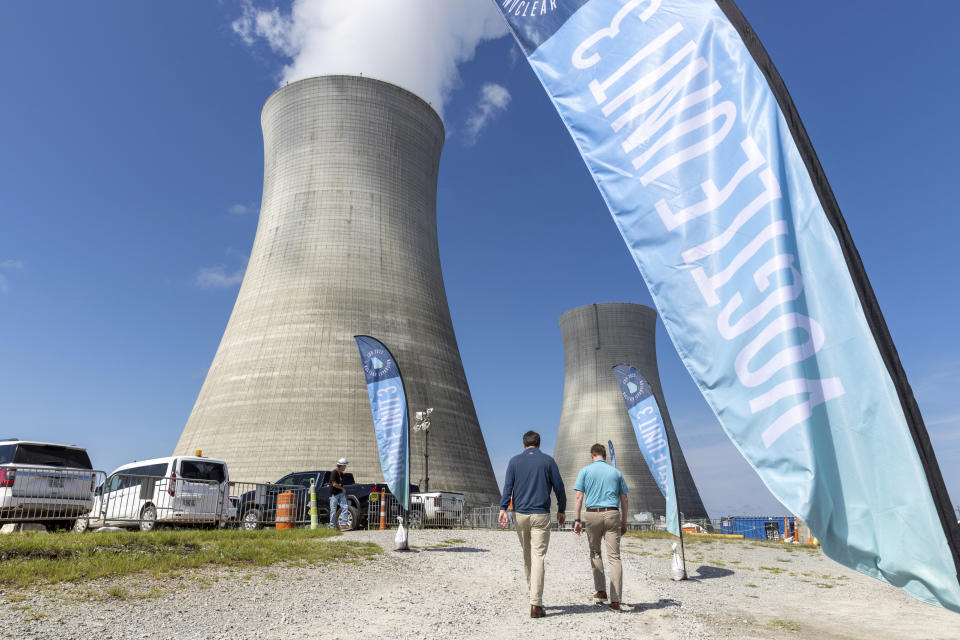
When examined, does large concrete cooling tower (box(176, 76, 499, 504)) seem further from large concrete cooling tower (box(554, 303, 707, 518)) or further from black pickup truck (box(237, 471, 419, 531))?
large concrete cooling tower (box(554, 303, 707, 518))

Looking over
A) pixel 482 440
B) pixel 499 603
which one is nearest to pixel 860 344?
pixel 499 603

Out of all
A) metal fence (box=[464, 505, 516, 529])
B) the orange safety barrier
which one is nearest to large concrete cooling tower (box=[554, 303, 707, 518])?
metal fence (box=[464, 505, 516, 529])

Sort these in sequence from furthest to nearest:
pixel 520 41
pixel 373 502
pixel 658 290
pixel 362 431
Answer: pixel 362 431 < pixel 373 502 < pixel 520 41 < pixel 658 290

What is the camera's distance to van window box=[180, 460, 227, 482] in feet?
36.3

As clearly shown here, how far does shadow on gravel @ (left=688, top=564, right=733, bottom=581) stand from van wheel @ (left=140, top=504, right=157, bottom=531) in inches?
332

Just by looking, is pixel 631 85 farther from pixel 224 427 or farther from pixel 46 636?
pixel 224 427

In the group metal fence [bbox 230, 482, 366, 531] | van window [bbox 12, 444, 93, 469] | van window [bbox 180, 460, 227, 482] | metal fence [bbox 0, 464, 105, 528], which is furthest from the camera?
metal fence [bbox 230, 482, 366, 531]

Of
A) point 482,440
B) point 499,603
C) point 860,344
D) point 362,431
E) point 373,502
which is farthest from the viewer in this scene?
point 482,440

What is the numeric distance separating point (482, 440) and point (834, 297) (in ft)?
65.2

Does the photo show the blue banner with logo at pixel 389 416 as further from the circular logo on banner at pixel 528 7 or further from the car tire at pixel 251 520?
the circular logo on banner at pixel 528 7

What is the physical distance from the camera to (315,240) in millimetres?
19203

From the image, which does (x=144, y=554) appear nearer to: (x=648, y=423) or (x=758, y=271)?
(x=758, y=271)

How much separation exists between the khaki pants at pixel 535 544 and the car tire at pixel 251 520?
920cm

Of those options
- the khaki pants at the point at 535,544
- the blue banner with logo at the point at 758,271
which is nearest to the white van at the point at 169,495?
the khaki pants at the point at 535,544
